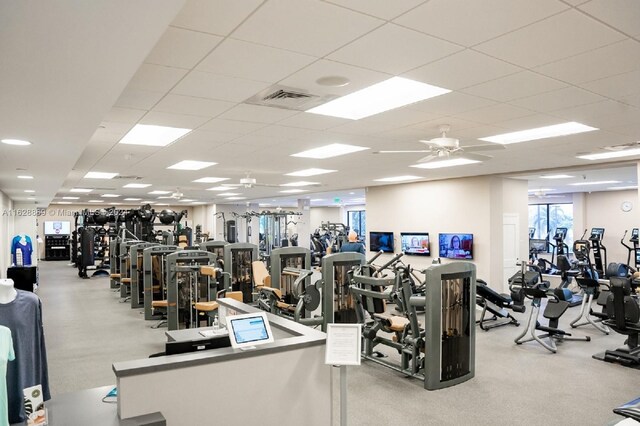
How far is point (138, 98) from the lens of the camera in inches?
139

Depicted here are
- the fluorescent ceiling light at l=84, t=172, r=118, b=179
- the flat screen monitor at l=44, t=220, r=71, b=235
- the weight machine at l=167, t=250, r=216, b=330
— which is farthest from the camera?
the flat screen monitor at l=44, t=220, r=71, b=235

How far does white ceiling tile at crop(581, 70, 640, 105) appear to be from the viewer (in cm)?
308

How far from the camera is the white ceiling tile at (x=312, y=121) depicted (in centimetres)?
412

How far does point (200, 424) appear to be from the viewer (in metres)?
2.13

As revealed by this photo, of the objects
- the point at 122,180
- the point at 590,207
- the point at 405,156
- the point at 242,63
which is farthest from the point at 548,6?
the point at 590,207

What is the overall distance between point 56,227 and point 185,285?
16.7 metres

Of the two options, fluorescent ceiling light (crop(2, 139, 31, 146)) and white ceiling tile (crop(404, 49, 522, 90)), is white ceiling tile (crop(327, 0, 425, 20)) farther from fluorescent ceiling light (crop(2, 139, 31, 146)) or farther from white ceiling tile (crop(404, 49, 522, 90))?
fluorescent ceiling light (crop(2, 139, 31, 146))

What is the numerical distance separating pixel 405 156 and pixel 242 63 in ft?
13.4

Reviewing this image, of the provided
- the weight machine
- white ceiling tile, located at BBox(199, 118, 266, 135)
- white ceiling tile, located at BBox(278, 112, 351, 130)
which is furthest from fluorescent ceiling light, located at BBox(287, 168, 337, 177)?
white ceiling tile, located at BBox(278, 112, 351, 130)

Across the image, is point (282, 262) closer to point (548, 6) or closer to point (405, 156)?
point (405, 156)

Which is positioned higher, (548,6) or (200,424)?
(548,6)

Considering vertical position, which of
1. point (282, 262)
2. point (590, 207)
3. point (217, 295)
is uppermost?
point (590, 207)

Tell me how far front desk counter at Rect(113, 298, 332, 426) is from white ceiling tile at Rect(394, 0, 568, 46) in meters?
1.79

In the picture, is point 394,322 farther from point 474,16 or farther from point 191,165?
point 191,165
